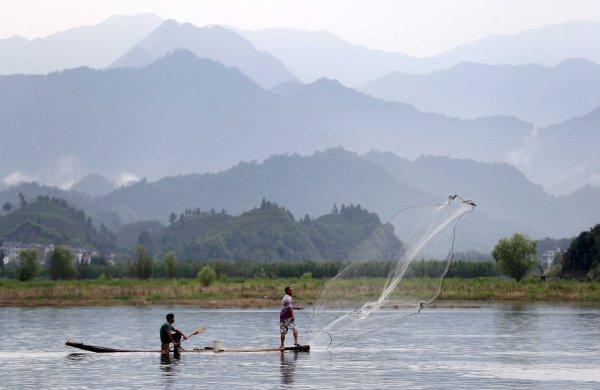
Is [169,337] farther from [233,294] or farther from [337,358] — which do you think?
[233,294]

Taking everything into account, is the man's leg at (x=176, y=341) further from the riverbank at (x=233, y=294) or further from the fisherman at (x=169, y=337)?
the riverbank at (x=233, y=294)

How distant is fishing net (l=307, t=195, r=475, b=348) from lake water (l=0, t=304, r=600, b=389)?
5.57 ft

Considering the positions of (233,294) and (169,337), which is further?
(233,294)

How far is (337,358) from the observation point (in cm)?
4216

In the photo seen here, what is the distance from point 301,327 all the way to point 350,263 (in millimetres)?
31827

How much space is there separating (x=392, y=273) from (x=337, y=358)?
592cm

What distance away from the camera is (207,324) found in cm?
6931

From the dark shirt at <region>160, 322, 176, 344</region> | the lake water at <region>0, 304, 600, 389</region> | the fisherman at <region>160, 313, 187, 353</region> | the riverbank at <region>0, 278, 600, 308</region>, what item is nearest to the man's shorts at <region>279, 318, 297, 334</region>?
the lake water at <region>0, 304, 600, 389</region>

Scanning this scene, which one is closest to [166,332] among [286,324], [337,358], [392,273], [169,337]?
[169,337]

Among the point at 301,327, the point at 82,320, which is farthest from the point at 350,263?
the point at 82,320

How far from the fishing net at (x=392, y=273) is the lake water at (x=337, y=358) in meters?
1.70

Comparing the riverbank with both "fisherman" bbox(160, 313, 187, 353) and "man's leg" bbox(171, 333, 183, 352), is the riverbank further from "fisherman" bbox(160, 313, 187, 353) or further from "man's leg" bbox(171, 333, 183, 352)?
"man's leg" bbox(171, 333, 183, 352)

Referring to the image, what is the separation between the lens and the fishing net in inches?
1423

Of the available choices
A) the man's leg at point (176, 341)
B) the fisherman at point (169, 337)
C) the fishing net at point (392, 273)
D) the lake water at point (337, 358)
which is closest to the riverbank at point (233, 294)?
the lake water at point (337, 358)
